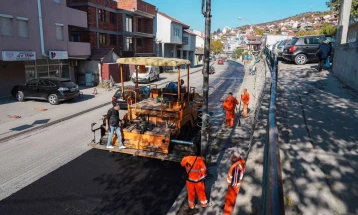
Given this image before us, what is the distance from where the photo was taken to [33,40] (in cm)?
1983

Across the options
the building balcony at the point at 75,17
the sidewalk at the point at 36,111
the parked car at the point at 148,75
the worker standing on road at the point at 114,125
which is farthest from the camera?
the parked car at the point at 148,75

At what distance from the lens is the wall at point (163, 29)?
4251 cm

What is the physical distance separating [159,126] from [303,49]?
39.0 feet

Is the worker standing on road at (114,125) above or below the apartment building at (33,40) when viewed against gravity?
below

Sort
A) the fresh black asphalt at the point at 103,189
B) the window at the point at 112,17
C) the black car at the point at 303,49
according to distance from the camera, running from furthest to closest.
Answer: the window at the point at 112,17 → the black car at the point at 303,49 → the fresh black asphalt at the point at 103,189

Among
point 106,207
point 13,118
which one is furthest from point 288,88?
point 13,118

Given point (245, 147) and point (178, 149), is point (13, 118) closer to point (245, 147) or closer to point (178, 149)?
point (178, 149)

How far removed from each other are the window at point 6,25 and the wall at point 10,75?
7.93ft

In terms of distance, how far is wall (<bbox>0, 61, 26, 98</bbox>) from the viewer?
19.4 m

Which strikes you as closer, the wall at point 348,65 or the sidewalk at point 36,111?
the wall at point 348,65

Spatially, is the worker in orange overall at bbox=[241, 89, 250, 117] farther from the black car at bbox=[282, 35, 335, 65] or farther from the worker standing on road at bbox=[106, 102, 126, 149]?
the worker standing on road at bbox=[106, 102, 126, 149]

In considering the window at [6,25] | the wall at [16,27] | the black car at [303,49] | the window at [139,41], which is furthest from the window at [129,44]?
the black car at [303,49]

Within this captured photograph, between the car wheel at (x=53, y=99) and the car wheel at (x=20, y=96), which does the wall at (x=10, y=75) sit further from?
the car wheel at (x=53, y=99)

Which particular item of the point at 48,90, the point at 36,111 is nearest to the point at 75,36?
the point at 48,90
